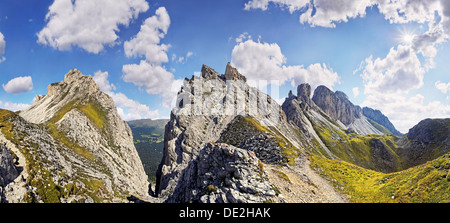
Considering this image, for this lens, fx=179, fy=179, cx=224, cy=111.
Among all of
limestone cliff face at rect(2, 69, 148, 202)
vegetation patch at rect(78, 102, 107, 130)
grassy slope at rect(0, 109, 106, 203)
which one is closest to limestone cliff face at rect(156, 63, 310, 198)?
limestone cliff face at rect(2, 69, 148, 202)

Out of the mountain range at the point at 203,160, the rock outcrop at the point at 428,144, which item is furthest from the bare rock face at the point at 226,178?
the rock outcrop at the point at 428,144

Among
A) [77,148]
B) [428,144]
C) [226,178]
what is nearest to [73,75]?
[77,148]

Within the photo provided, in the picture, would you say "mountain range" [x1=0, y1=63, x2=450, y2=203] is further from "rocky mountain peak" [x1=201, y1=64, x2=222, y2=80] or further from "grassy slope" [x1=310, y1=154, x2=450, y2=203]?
"rocky mountain peak" [x1=201, y1=64, x2=222, y2=80]

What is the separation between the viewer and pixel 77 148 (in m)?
69.8

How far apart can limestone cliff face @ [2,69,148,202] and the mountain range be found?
0.36 meters

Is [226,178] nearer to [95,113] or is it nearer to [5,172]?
[5,172]

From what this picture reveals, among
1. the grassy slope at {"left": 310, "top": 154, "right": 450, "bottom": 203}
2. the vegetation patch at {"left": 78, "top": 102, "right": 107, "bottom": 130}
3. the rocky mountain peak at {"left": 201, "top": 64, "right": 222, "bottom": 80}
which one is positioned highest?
the rocky mountain peak at {"left": 201, "top": 64, "right": 222, "bottom": 80}

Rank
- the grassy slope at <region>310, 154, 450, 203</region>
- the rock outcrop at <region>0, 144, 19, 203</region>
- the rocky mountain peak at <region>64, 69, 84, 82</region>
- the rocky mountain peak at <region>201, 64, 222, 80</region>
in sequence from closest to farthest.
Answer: the grassy slope at <region>310, 154, 450, 203</region>, the rock outcrop at <region>0, 144, 19, 203</region>, the rocky mountain peak at <region>64, 69, 84, 82</region>, the rocky mountain peak at <region>201, 64, 222, 80</region>

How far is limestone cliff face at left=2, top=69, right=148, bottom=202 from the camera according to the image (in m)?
38.2

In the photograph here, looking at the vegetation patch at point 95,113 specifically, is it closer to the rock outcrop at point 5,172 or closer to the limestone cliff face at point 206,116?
the limestone cliff face at point 206,116

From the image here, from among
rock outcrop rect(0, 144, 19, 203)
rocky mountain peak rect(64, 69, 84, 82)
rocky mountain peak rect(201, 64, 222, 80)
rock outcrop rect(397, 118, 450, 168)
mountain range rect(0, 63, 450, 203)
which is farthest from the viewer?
rocky mountain peak rect(201, 64, 222, 80)

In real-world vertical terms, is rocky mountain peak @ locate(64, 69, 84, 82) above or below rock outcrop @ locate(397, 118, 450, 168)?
above
